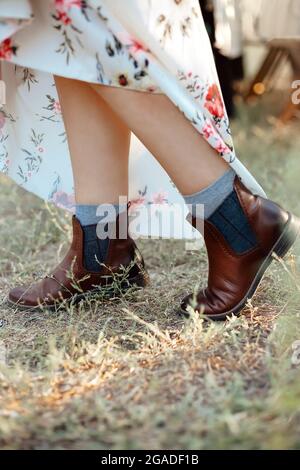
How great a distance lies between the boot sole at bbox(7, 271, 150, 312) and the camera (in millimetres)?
1418

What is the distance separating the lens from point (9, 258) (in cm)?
190

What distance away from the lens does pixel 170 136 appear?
119 cm

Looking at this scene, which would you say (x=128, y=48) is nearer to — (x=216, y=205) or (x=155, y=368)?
(x=216, y=205)

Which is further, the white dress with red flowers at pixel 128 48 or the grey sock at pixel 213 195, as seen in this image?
the grey sock at pixel 213 195

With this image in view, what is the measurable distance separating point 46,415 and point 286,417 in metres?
0.32

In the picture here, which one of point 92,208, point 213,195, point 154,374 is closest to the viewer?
point 154,374

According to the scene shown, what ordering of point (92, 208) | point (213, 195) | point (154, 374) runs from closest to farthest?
point (154, 374) < point (213, 195) < point (92, 208)

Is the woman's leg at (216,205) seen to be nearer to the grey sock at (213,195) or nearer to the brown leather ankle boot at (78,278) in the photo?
the grey sock at (213,195)

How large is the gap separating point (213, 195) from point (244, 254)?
12 centimetres

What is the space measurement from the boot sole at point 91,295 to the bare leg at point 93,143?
0.60ft

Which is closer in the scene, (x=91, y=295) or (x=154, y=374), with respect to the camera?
(x=154, y=374)

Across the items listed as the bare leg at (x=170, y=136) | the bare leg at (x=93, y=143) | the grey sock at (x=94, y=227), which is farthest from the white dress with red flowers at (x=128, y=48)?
the grey sock at (x=94, y=227)

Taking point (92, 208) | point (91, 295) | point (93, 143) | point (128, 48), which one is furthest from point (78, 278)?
point (128, 48)

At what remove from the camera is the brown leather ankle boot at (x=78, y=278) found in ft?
4.61
